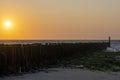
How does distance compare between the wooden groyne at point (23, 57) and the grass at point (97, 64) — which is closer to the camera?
the wooden groyne at point (23, 57)

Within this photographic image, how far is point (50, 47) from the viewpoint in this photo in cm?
2716

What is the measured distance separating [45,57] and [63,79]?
8.87m

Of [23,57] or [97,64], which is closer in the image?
[23,57]

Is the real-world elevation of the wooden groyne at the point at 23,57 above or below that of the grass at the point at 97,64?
above

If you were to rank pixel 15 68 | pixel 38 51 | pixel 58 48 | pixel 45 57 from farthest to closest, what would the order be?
pixel 58 48 < pixel 45 57 < pixel 38 51 < pixel 15 68

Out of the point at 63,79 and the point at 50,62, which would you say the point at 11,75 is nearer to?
the point at 63,79

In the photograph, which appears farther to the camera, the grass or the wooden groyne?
the grass

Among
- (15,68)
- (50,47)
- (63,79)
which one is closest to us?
(63,79)

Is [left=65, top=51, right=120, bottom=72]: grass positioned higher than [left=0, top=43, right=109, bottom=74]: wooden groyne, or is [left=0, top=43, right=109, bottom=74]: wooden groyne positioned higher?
[left=0, top=43, right=109, bottom=74]: wooden groyne

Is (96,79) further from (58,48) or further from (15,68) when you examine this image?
(58,48)

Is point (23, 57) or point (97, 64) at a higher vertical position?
point (23, 57)

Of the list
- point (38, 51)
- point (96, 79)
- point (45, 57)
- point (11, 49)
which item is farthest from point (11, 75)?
point (45, 57)

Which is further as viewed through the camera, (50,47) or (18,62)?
(50,47)

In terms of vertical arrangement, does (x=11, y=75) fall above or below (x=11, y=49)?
below
